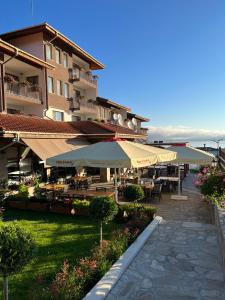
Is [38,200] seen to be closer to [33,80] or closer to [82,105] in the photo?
[33,80]

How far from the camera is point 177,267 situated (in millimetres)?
7102

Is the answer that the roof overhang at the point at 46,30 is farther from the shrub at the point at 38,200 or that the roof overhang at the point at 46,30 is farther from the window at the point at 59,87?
the shrub at the point at 38,200

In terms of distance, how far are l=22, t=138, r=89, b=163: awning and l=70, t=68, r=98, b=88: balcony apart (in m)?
12.7

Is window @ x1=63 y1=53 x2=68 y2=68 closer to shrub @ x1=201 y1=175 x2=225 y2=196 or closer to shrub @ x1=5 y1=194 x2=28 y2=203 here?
shrub @ x1=5 y1=194 x2=28 y2=203

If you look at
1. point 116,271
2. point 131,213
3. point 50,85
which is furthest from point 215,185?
point 50,85

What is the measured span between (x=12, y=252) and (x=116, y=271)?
278 cm

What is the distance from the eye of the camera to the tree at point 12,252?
4551mm

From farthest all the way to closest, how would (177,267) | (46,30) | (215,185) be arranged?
1. (46,30)
2. (215,185)
3. (177,267)

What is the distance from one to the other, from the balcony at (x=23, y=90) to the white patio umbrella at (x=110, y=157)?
1312cm

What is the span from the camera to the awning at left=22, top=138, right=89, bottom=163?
50.6 ft

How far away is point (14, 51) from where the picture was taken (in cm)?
2088

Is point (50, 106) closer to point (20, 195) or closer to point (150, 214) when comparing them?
point (20, 195)

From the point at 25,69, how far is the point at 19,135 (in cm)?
1230

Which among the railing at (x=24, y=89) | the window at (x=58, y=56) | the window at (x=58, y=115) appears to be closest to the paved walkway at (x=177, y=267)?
the railing at (x=24, y=89)
